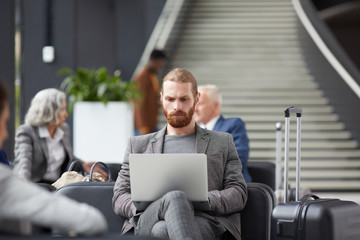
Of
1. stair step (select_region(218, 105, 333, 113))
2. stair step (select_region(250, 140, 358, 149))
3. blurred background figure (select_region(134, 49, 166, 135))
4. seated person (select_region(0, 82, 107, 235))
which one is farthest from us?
stair step (select_region(218, 105, 333, 113))

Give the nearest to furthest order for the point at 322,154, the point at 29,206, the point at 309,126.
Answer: the point at 29,206 < the point at 322,154 < the point at 309,126

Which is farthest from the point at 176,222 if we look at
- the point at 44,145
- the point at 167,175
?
the point at 44,145

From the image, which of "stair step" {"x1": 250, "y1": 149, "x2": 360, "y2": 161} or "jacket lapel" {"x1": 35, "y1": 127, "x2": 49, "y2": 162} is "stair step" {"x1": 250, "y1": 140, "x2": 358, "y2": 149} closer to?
"stair step" {"x1": 250, "y1": 149, "x2": 360, "y2": 161}

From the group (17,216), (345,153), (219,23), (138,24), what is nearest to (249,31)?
(219,23)

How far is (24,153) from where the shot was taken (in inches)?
267

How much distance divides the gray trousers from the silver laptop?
91mm

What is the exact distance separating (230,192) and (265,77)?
1106 cm

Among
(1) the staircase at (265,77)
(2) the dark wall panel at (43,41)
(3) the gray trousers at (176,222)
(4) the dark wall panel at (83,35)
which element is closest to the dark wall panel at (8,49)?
(4) the dark wall panel at (83,35)

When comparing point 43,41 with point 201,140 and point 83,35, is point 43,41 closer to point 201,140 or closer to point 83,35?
point 83,35

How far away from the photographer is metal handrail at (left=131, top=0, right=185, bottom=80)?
16.1m

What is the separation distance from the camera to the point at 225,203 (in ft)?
15.0

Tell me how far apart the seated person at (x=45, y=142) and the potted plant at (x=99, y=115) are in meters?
4.40

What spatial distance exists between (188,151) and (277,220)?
650mm

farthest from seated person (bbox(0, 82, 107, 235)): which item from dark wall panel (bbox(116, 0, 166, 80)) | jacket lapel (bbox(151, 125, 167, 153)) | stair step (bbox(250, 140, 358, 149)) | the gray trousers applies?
dark wall panel (bbox(116, 0, 166, 80))
